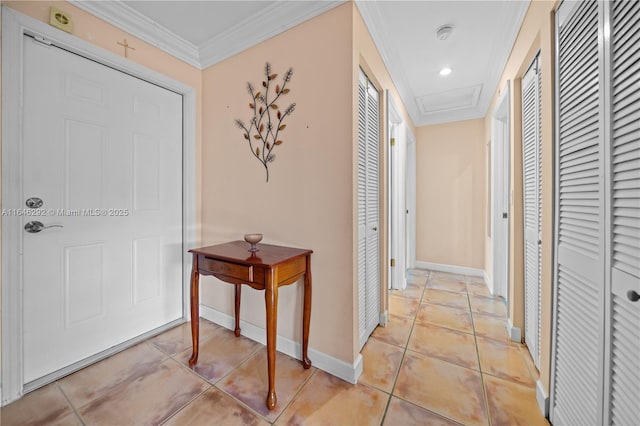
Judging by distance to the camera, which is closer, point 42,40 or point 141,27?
point 42,40

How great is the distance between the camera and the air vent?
294cm

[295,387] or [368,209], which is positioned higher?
[368,209]

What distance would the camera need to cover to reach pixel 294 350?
67.3 inches

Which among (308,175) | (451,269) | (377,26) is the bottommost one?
(451,269)

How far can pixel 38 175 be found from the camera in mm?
1456

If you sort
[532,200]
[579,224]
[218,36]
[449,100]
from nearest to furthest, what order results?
[579,224] → [532,200] → [218,36] → [449,100]

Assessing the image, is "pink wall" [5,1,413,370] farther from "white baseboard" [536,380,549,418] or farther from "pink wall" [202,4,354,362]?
"white baseboard" [536,380,549,418]

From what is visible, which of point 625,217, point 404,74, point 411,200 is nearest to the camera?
point 625,217

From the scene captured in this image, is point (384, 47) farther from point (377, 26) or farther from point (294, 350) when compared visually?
point (294, 350)

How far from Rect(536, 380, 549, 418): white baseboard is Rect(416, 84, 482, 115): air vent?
112 inches

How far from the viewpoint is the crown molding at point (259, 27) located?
159 cm

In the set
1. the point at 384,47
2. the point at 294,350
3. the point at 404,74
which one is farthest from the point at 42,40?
the point at 404,74

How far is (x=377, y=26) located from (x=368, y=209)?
52.2 inches

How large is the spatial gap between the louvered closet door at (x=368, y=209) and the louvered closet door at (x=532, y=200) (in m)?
1.07
